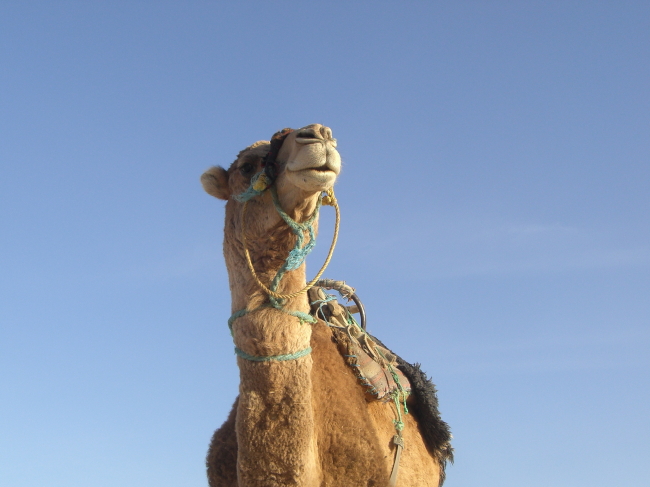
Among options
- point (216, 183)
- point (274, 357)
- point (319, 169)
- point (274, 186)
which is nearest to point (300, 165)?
point (319, 169)

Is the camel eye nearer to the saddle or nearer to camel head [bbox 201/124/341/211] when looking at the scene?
camel head [bbox 201/124/341/211]

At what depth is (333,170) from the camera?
3879 mm

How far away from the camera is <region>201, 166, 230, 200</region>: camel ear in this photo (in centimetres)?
486

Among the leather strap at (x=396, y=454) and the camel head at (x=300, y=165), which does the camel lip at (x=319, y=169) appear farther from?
the leather strap at (x=396, y=454)

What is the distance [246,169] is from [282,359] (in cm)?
118

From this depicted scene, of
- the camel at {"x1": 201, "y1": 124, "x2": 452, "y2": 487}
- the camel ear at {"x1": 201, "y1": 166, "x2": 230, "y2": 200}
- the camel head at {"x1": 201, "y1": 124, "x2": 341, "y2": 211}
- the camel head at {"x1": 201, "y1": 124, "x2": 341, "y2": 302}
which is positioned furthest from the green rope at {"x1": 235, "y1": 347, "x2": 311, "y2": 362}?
the camel ear at {"x1": 201, "y1": 166, "x2": 230, "y2": 200}

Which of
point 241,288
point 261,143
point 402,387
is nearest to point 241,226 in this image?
point 241,288

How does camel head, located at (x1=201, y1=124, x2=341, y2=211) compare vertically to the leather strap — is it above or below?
above

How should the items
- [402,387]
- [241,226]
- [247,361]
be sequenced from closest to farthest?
[247,361] → [241,226] → [402,387]

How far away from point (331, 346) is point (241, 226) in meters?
1.21

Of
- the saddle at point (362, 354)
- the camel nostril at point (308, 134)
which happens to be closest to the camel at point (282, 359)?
the camel nostril at point (308, 134)

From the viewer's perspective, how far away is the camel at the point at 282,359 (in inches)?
157

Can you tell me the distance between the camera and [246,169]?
455 centimetres

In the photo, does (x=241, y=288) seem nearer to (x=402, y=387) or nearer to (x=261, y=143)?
(x=261, y=143)
